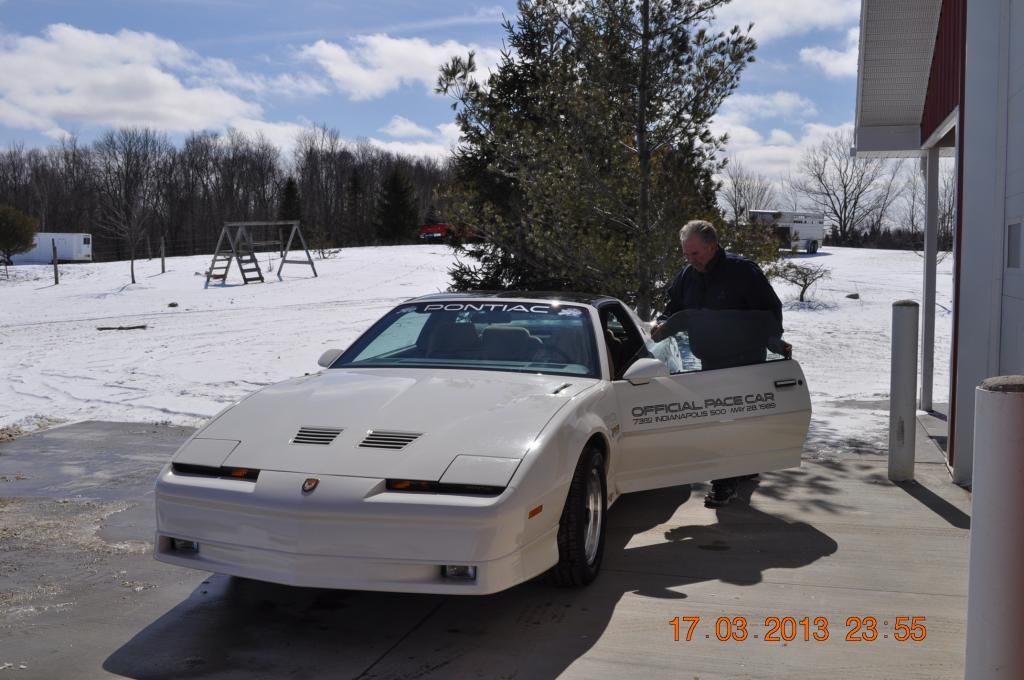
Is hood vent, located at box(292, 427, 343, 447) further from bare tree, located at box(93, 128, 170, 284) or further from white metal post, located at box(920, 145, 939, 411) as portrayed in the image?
bare tree, located at box(93, 128, 170, 284)

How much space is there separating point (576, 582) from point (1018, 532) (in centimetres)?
217

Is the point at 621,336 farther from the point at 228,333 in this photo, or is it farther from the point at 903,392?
the point at 228,333

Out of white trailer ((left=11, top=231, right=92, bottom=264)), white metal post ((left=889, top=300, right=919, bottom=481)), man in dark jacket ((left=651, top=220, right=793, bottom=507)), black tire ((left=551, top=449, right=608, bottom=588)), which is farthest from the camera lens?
white trailer ((left=11, top=231, right=92, bottom=264))

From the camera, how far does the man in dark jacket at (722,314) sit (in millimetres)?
5918

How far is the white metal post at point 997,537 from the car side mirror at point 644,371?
248 cm

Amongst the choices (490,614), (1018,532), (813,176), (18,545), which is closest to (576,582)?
(490,614)

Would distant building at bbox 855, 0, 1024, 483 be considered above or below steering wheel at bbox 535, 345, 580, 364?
above

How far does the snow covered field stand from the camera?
10289mm

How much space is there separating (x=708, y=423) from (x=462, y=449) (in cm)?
198

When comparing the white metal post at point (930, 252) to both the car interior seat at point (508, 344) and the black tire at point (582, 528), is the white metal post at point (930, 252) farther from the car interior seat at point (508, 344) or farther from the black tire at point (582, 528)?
the black tire at point (582, 528)

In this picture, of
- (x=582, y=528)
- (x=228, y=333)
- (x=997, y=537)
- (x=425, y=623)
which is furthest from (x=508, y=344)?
(x=228, y=333)

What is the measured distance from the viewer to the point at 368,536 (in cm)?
367

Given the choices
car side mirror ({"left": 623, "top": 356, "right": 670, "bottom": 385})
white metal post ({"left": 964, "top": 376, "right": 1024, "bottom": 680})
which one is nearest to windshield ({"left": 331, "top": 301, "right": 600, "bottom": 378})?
car side mirror ({"left": 623, "top": 356, "right": 670, "bottom": 385})
